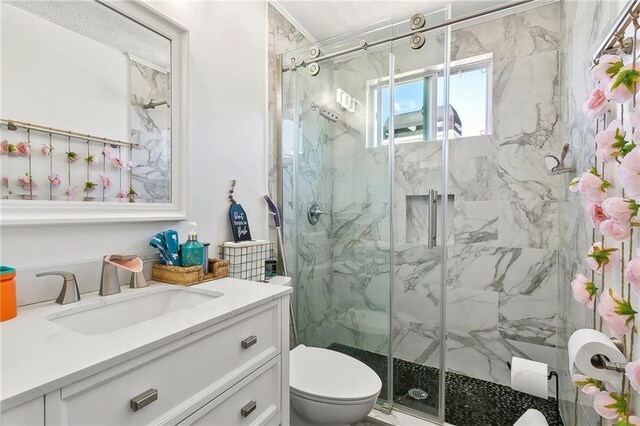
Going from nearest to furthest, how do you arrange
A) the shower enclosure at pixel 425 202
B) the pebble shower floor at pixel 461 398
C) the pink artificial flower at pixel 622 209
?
the pink artificial flower at pixel 622 209 → the pebble shower floor at pixel 461 398 → the shower enclosure at pixel 425 202

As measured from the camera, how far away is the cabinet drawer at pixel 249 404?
85cm

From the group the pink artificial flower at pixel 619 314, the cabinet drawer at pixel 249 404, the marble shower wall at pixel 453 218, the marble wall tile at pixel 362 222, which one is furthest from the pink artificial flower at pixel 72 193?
the pink artificial flower at pixel 619 314

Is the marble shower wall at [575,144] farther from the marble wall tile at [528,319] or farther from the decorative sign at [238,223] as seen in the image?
the decorative sign at [238,223]

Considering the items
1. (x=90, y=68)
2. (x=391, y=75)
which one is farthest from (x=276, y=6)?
(x=90, y=68)

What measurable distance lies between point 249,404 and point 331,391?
1.71ft

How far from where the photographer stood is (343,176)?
6.84ft

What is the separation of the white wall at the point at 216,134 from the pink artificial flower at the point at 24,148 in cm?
23

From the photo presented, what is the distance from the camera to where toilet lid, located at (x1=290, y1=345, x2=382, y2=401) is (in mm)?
1356

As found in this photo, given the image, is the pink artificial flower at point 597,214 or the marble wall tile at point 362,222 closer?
the pink artificial flower at point 597,214

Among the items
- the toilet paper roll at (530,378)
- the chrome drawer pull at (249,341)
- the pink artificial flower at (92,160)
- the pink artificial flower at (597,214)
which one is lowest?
the toilet paper roll at (530,378)

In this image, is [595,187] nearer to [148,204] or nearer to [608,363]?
[608,363]

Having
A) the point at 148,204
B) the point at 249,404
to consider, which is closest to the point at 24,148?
the point at 148,204

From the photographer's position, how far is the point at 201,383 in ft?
2.70

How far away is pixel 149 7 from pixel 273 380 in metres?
1.54
